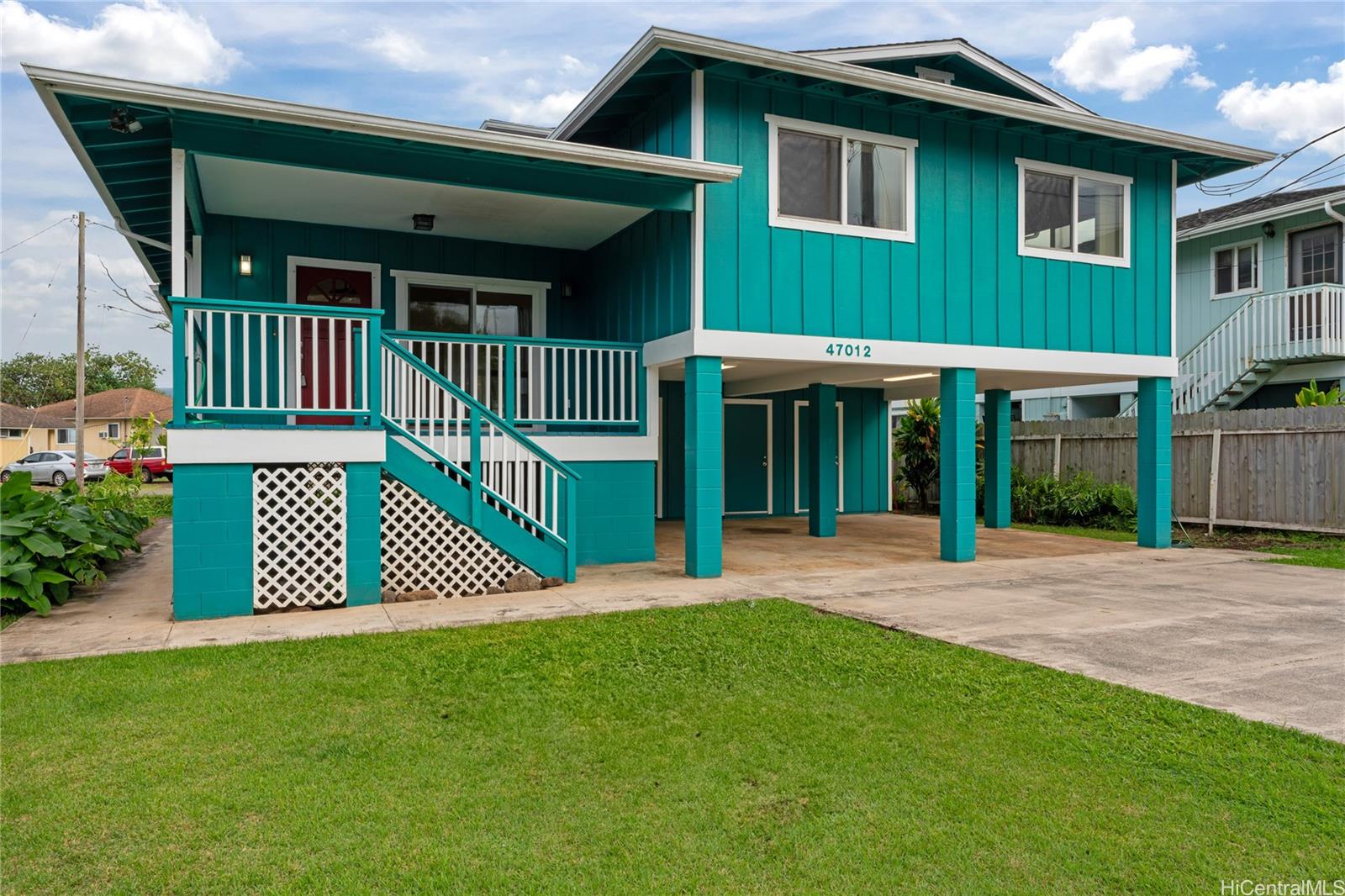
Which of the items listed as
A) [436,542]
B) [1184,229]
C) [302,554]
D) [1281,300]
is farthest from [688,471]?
[1184,229]

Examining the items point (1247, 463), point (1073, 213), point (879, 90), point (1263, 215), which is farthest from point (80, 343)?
point (1263, 215)

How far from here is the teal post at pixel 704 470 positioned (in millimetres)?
8828

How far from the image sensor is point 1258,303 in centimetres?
1722

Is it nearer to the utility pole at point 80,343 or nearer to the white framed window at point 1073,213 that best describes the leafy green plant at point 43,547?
the white framed window at point 1073,213

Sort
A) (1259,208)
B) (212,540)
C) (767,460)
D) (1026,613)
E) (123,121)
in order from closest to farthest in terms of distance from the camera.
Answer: (123,121), (212,540), (1026,613), (767,460), (1259,208)

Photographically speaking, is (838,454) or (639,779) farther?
(838,454)

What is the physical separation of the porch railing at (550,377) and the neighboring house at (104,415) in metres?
47.2

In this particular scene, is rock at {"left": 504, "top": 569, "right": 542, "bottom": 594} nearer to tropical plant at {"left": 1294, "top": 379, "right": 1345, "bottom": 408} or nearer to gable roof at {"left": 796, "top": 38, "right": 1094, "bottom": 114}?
gable roof at {"left": 796, "top": 38, "right": 1094, "bottom": 114}

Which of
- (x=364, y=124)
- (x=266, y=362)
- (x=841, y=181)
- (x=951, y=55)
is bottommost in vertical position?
(x=266, y=362)

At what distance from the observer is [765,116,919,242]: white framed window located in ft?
30.9

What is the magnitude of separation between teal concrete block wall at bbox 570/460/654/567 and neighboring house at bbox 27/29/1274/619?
0.03m

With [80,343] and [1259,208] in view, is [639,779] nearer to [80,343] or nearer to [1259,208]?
[1259,208]

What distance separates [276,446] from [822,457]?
7.84 m

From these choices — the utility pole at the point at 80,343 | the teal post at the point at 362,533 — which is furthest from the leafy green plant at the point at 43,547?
the utility pole at the point at 80,343
